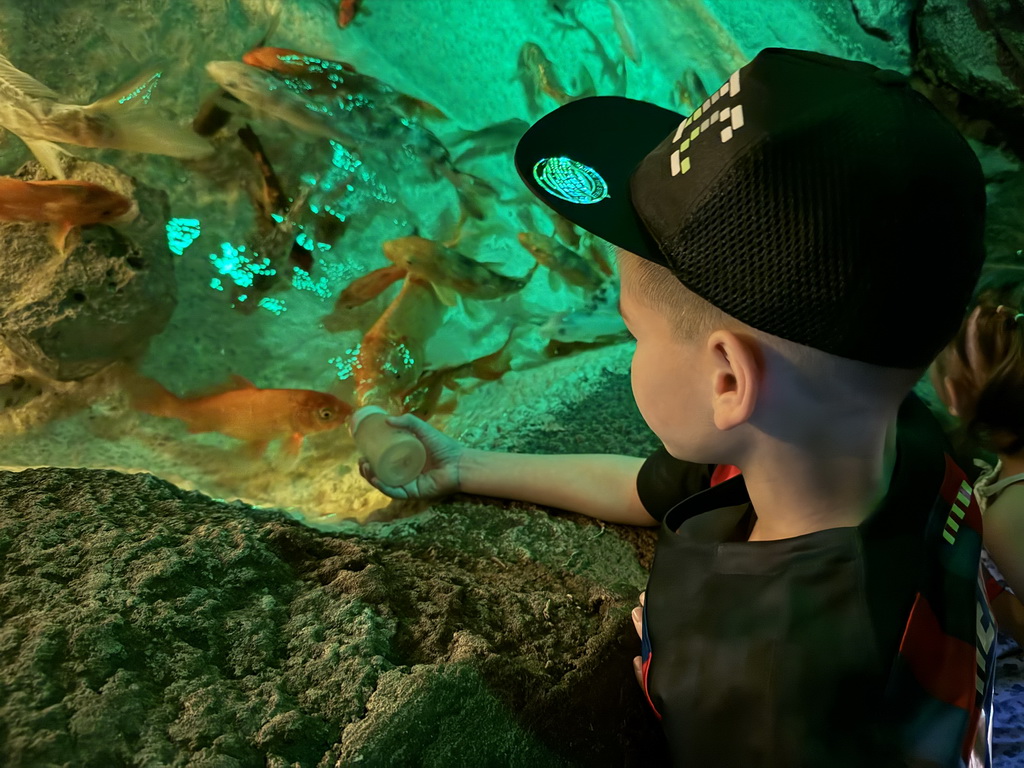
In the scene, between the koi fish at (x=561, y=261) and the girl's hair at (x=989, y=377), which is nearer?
the girl's hair at (x=989, y=377)

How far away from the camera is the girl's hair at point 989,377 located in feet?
4.62

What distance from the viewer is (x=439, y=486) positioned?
151cm

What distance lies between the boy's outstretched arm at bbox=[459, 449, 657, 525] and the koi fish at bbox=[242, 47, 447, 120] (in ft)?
2.81

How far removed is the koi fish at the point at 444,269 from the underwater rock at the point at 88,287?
0.52 metres

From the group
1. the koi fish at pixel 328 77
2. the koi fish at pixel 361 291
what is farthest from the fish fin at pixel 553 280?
the koi fish at pixel 328 77

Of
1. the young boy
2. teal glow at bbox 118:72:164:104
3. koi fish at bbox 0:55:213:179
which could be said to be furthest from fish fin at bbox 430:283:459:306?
the young boy

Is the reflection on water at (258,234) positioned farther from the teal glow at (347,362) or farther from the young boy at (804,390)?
the young boy at (804,390)

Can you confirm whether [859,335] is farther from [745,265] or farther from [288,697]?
[288,697]

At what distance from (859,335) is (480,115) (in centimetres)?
150

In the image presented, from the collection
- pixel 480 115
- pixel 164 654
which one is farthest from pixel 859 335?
pixel 480 115

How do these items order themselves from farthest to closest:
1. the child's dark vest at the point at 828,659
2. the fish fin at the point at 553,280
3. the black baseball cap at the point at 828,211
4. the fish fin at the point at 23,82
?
the fish fin at the point at 553,280 < the fish fin at the point at 23,82 < the child's dark vest at the point at 828,659 < the black baseball cap at the point at 828,211

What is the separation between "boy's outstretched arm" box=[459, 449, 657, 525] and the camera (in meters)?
1.45

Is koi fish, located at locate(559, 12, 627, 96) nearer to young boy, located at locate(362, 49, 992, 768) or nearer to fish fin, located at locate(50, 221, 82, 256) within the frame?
young boy, located at locate(362, 49, 992, 768)

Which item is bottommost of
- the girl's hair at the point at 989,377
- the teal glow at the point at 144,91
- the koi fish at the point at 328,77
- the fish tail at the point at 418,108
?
the teal glow at the point at 144,91
